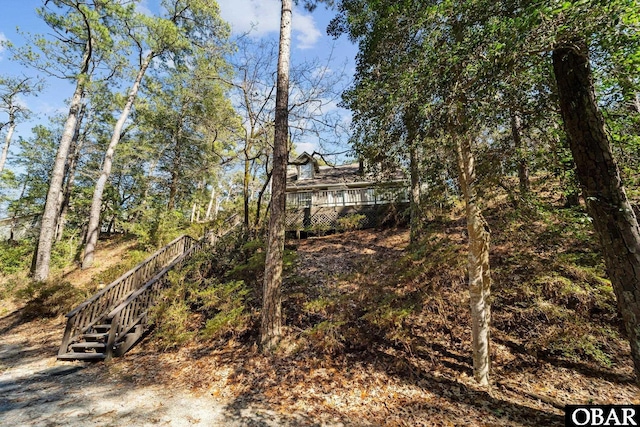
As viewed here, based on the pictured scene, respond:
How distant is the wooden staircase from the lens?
551cm

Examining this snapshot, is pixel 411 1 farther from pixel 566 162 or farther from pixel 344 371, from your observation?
pixel 344 371

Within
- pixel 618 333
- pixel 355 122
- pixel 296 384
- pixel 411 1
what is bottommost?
pixel 296 384

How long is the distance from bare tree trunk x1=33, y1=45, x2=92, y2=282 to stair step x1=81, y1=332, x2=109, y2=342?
631cm

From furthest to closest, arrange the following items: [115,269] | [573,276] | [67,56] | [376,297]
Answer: [67,56]
[115,269]
[376,297]
[573,276]

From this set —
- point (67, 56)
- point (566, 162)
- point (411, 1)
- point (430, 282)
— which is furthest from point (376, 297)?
point (67, 56)

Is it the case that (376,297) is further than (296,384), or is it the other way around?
(376,297)

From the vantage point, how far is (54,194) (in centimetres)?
1055

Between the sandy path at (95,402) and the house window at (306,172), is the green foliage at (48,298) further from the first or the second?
the house window at (306,172)

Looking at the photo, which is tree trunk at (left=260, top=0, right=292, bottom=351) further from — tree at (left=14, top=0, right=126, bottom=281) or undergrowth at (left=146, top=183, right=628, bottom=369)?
tree at (left=14, top=0, right=126, bottom=281)

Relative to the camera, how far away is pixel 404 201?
12211 mm

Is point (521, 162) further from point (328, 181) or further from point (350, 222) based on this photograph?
point (328, 181)

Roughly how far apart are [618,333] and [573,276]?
113cm

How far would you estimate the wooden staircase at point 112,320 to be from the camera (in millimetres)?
5508

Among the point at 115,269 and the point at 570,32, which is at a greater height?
the point at 570,32
